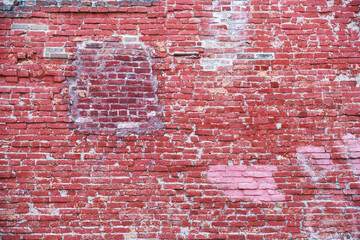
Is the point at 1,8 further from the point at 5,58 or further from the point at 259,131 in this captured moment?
the point at 259,131

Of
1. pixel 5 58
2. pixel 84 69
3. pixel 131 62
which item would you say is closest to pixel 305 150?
pixel 131 62

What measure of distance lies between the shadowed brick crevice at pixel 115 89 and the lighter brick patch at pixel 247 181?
861 mm

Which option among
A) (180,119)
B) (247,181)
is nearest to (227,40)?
(180,119)

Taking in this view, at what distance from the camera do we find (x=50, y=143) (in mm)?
2719

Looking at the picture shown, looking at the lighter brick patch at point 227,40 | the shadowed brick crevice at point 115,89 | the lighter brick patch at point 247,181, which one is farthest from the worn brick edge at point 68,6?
the lighter brick patch at point 247,181

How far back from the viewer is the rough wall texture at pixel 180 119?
2672mm

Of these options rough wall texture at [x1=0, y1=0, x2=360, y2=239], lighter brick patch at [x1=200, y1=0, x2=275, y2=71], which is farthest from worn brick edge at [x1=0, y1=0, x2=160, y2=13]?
lighter brick patch at [x1=200, y1=0, x2=275, y2=71]

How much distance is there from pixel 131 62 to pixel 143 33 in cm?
37

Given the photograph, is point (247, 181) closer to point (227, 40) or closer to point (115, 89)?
point (227, 40)

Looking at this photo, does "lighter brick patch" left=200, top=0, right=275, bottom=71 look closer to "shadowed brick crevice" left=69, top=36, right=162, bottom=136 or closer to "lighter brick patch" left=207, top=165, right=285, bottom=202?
"shadowed brick crevice" left=69, top=36, right=162, bottom=136

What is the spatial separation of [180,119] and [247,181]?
3.29 ft

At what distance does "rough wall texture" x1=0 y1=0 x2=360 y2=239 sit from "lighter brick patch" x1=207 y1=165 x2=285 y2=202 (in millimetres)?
11

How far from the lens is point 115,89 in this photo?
9.25 feet

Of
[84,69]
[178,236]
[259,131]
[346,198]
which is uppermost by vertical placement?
[84,69]
